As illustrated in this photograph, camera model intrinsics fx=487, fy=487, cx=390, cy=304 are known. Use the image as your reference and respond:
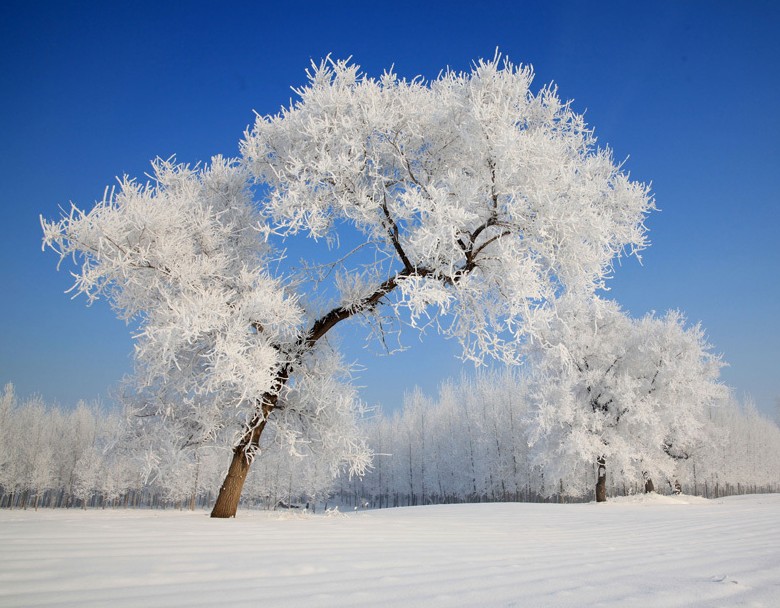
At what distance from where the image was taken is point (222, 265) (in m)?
9.02

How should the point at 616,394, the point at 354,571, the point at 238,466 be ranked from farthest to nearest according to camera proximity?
1. the point at 616,394
2. the point at 238,466
3. the point at 354,571

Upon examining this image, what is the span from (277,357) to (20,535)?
5.04 m

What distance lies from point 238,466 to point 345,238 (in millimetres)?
4737

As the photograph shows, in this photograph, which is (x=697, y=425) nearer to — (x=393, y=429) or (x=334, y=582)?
(x=334, y=582)

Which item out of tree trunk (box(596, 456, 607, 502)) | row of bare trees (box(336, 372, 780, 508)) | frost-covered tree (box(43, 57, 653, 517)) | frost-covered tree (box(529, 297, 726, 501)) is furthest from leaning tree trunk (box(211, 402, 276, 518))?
row of bare trees (box(336, 372, 780, 508))

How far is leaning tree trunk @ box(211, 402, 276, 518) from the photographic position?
28.3 feet

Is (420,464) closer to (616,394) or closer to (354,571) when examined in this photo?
(616,394)

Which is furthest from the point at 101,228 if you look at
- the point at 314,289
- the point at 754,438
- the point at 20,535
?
the point at 754,438

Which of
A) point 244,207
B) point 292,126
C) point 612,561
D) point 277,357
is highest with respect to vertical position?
point 292,126

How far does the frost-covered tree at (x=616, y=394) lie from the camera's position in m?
21.8

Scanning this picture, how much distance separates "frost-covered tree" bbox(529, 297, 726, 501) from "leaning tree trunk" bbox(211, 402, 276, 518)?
14.5m

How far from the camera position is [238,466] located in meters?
9.04

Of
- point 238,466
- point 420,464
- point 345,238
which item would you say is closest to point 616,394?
point 345,238

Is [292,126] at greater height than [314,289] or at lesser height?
greater
